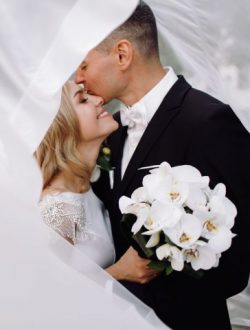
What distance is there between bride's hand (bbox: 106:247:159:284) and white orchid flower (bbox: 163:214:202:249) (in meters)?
0.36

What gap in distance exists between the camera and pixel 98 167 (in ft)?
9.20

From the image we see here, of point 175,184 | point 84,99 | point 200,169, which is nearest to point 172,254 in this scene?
point 175,184

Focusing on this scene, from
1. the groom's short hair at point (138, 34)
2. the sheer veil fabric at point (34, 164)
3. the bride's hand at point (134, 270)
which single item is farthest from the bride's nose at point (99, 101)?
the sheer veil fabric at point (34, 164)

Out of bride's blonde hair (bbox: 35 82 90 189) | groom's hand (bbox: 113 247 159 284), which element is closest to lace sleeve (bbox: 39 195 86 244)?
bride's blonde hair (bbox: 35 82 90 189)

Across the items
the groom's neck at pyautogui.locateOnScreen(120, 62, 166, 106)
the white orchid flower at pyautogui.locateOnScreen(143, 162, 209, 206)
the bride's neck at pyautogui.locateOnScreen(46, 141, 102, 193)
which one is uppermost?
the groom's neck at pyautogui.locateOnScreen(120, 62, 166, 106)

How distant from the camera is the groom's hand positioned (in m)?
2.20

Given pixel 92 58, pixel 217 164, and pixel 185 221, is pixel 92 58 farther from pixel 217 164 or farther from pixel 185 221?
pixel 185 221

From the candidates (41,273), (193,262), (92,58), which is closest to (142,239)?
(193,262)

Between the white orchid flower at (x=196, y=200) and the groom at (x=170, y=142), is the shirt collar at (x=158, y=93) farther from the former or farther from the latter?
the white orchid flower at (x=196, y=200)

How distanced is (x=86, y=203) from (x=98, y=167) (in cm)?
19

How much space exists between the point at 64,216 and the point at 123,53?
0.77 metres

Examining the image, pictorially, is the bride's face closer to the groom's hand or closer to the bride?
the bride

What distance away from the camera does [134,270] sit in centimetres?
223

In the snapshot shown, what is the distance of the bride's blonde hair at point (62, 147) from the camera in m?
2.55
